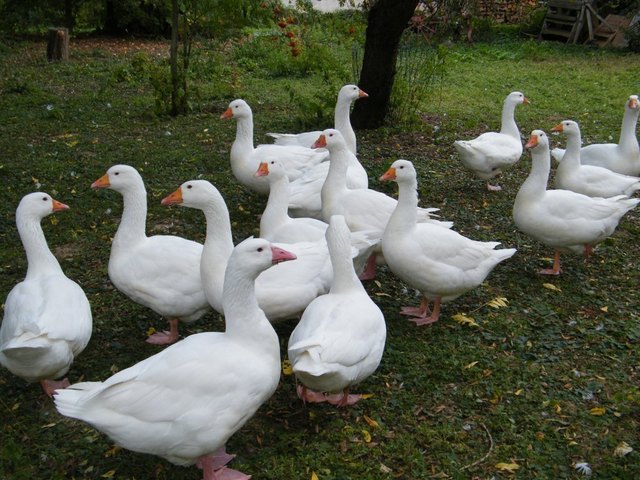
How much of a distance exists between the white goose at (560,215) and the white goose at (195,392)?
3.21 metres

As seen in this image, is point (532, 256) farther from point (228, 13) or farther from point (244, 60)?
point (244, 60)

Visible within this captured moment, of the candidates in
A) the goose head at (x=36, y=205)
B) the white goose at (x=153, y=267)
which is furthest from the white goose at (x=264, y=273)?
the goose head at (x=36, y=205)

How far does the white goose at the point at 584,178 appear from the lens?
6.85 m

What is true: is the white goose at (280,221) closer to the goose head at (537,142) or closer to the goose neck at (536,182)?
the goose neck at (536,182)

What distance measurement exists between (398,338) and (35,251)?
108 inches

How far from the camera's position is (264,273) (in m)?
4.63

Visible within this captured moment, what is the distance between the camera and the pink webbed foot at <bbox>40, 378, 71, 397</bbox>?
4273 mm

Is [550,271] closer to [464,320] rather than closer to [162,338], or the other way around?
[464,320]

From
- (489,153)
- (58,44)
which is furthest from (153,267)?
(58,44)

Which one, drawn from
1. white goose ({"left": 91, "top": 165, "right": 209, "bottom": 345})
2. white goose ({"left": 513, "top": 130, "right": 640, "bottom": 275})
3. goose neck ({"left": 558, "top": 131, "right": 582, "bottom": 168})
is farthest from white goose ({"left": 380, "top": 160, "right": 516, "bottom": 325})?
goose neck ({"left": 558, "top": 131, "right": 582, "bottom": 168})

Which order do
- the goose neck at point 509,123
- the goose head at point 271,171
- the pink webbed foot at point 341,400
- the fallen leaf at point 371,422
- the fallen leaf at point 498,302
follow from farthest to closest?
the goose neck at point 509,123 < the goose head at point 271,171 < the fallen leaf at point 498,302 < the pink webbed foot at point 341,400 < the fallen leaf at point 371,422

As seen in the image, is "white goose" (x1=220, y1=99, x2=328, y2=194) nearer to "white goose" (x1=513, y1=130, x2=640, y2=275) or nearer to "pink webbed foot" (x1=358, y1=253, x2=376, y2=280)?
"pink webbed foot" (x1=358, y1=253, x2=376, y2=280)

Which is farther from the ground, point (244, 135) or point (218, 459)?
point (244, 135)

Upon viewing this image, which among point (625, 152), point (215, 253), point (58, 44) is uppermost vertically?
point (625, 152)
